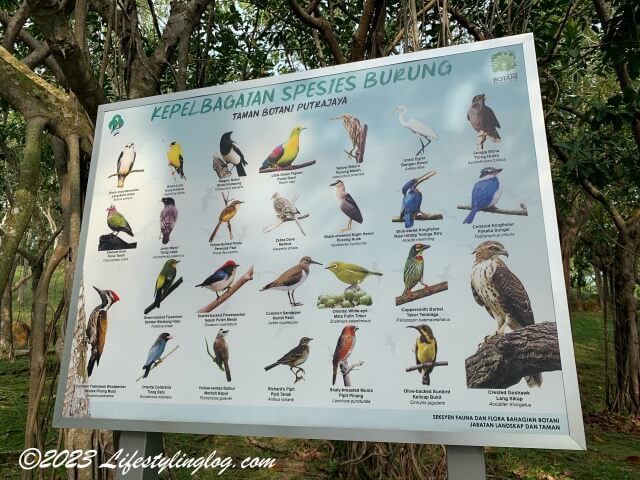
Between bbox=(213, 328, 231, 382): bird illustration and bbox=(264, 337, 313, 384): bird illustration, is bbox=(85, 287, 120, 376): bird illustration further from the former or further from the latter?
bbox=(264, 337, 313, 384): bird illustration

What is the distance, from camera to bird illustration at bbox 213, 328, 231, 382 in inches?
60.5

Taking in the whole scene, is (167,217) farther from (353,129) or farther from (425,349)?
(425,349)

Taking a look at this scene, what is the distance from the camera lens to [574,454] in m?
3.84

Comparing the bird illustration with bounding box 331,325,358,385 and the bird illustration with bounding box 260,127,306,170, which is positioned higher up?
the bird illustration with bounding box 260,127,306,170

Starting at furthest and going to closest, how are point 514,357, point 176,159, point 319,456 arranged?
1. point 319,456
2. point 176,159
3. point 514,357

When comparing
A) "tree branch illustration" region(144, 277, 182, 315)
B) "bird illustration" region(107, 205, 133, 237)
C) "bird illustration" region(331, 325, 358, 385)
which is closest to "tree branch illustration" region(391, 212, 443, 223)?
"bird illustration" region(331, 325, 358, 385)

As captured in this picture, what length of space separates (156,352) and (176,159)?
70 cm

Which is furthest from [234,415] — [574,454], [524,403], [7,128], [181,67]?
[7,128]

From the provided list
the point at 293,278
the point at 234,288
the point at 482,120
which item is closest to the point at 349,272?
the point at 293,278

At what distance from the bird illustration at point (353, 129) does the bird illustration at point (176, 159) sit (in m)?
0.62

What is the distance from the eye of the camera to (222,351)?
1.56 metres

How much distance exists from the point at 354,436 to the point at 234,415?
1.23 feet

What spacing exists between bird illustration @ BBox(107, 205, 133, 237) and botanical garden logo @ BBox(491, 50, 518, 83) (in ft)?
4.46

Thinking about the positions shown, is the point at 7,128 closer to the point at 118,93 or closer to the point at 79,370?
the point at 118,93
